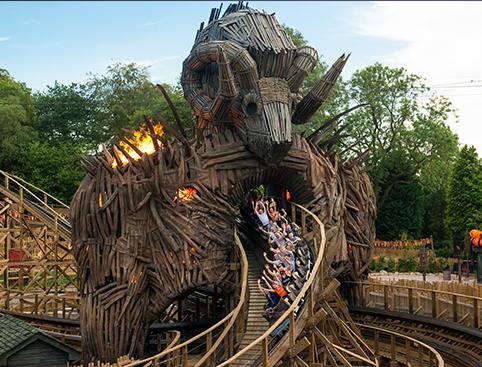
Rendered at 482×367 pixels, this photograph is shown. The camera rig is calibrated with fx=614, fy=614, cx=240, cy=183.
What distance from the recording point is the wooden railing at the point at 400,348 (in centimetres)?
1414

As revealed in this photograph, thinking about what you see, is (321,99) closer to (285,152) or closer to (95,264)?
(285,152)

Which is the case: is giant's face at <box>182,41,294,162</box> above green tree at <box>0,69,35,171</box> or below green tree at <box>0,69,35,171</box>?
below

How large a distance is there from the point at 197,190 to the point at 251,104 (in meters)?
2.55

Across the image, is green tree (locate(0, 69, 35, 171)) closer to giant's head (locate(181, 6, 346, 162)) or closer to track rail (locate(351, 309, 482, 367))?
giant's head (locate(181, 6, 346, 162))

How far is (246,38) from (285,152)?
Answer: 10.5 ft

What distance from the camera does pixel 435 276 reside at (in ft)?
113

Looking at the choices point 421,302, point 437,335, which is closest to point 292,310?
point 437,335

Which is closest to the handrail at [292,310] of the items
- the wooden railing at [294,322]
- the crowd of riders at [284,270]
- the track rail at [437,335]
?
the wooden railing at [294,322]

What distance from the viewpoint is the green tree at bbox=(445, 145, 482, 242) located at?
38.6m

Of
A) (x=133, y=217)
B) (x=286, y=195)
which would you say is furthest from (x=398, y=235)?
(x=133, y=217)

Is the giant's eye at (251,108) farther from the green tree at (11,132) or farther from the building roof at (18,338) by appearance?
the green tree at (11,132)

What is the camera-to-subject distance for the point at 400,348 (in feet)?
54.3

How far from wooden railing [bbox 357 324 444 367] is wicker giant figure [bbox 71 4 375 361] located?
2.42 metres

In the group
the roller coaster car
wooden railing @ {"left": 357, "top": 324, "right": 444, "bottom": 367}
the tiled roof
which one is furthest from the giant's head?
the tiled roof
